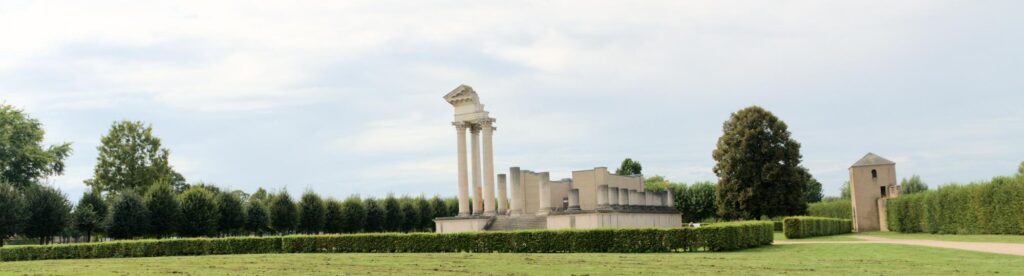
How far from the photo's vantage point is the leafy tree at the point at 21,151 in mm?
54000

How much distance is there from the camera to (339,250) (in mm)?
39312

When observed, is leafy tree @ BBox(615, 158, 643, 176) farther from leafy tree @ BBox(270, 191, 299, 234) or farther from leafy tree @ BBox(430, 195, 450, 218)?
leafy tree @ BBox(270, 191, 299, 234)

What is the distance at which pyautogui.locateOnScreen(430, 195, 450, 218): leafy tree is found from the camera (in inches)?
3108

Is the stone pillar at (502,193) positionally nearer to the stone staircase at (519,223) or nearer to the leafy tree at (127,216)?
the stone staircase at (519,223)

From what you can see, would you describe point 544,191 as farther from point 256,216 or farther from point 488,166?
point 256,216

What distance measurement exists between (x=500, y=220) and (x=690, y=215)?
3657 cm

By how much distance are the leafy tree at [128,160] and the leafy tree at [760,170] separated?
151ft

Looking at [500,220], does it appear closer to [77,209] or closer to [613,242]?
[613,242]

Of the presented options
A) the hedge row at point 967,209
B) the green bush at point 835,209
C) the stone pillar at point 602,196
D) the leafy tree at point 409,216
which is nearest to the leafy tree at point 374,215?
the leafy tree at point 409,216

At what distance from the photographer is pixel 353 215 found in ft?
229

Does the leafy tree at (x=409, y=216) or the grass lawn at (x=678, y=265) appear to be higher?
the leafy tree at (x=409, y=216)

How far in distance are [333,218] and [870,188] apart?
44.0 m

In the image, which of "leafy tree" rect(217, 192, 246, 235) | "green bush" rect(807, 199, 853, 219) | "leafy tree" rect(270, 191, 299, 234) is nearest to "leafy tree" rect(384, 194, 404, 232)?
"leafy tree" rect(270, 191, 299, 234)

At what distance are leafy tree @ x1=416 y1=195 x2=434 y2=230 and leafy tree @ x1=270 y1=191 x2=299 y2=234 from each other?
1434cm
